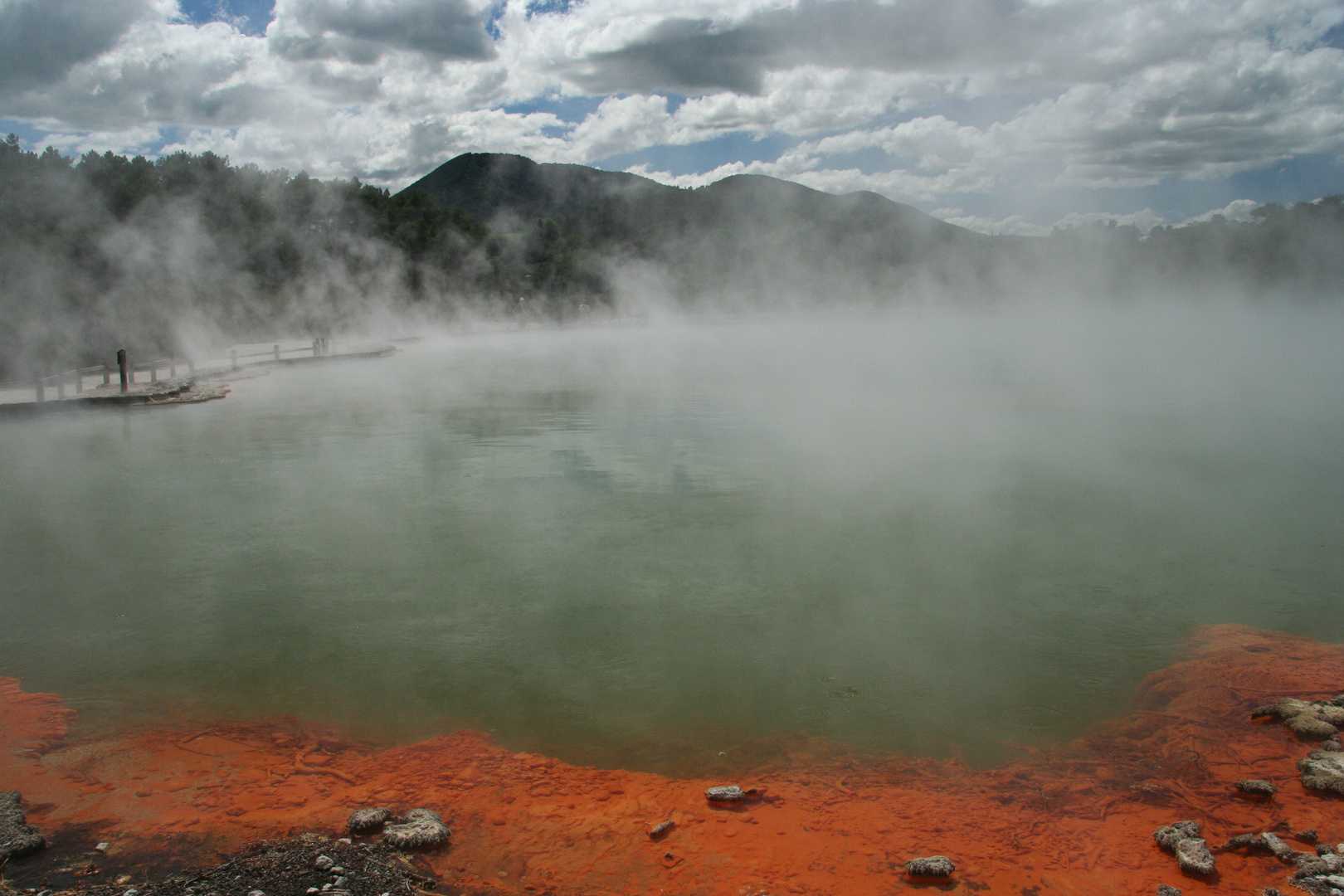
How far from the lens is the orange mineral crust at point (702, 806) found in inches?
107

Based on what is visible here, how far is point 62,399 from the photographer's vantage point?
436 inches

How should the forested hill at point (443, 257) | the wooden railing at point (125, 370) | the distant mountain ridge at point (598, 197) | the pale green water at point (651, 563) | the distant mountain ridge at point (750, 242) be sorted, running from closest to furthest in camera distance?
1. the pale green water at point (651, 563)
2. the wooden railing at point (125, 370)
3. the forested hill at point (443, 257)
4. the distant mountain ridge at point (750, 242)
5. the distant mountain ridge at point (598, 197)

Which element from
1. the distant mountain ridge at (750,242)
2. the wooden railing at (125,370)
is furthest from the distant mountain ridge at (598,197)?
the wooden railing at (125,370)

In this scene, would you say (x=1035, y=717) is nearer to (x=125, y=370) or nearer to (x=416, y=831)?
(x=416, y=831)

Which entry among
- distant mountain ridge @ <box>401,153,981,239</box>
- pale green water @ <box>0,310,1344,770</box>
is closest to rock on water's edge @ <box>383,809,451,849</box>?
pale green water @ <box>0,310,1344,770</box>

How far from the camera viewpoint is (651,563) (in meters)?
5.50

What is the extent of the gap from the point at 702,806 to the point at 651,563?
8.07 ft

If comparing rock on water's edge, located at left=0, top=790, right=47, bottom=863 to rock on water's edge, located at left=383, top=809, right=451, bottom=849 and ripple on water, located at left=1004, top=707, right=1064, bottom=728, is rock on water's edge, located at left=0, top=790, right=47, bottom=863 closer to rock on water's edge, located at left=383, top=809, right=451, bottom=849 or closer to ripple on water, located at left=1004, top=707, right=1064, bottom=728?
rock on water's edge, located at left=383, top=809, right=451, bottom=849

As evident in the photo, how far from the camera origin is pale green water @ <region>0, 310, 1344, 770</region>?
12.9 ft

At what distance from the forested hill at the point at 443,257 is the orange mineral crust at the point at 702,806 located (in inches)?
523

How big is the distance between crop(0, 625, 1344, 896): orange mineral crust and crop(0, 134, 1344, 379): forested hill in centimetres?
1329

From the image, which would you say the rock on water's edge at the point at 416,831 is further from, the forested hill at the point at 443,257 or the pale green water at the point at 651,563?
the forested hill at the point at 443,257

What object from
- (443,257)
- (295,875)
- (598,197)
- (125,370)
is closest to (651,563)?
(295,875)

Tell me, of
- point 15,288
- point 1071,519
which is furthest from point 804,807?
point 15,288
